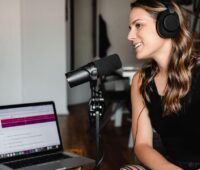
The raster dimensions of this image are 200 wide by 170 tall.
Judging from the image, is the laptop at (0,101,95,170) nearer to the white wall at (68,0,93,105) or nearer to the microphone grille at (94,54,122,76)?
the microphone grille at (94,54,122,76)

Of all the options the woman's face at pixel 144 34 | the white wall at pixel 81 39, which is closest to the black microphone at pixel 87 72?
the woman's face at pixel 144 34

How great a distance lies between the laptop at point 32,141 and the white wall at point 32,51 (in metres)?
4.04

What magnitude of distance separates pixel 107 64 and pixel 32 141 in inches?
22.6

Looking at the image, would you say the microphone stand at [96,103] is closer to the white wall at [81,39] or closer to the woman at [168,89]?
the woman at [168,89]

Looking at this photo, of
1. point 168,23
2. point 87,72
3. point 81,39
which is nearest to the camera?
point 87,72

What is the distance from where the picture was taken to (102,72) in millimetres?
1507

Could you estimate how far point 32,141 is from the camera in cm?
185

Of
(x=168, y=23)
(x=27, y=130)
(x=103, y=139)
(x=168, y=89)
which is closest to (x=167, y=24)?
(x=168, y=23)

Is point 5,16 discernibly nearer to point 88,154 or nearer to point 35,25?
point 35,25

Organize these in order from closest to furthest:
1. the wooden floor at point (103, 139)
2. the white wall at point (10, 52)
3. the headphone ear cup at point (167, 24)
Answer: the headphone ear cup at point (167, 24), the wooden floor at point (103, 139), the white wall at point (10, 52)

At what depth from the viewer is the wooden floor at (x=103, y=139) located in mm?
3820

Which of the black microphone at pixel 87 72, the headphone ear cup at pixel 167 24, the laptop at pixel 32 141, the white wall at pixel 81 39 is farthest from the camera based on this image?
the white wall at pixel 81 39

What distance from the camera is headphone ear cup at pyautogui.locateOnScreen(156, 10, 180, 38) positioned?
162 cm

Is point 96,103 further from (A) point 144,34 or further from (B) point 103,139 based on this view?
(B) point 103,139
